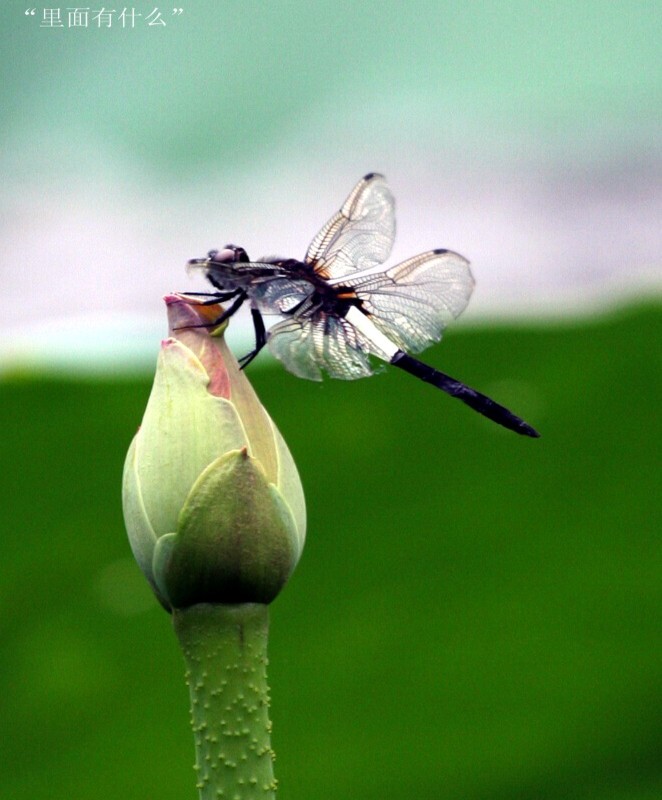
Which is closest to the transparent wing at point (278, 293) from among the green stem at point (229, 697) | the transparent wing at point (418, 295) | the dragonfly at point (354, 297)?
the dragonfly at point (354, 297)

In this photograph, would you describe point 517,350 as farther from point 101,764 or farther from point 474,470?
point 101,764

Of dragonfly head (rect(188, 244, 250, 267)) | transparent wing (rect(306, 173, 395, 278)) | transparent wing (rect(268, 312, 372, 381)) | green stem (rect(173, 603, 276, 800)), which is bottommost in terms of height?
green stem (rect(173, 603, 276, 800))

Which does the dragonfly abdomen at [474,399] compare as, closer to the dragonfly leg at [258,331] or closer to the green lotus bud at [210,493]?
the dragonfly leg at [258,331]

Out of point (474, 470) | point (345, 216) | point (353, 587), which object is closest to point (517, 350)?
point (474, 470)

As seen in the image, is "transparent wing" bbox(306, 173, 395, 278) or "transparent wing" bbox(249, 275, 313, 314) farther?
"transparent wing" bbox(306, 173, 395, 278)

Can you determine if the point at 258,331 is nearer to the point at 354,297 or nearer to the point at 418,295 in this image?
the point at 354,297

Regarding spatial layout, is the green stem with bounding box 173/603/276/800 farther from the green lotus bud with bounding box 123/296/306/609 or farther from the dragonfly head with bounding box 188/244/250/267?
the dragonfly head with bounding box 188/244/250/267

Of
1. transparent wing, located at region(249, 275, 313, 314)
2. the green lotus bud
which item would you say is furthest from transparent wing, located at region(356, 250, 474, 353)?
the green lotus bud
